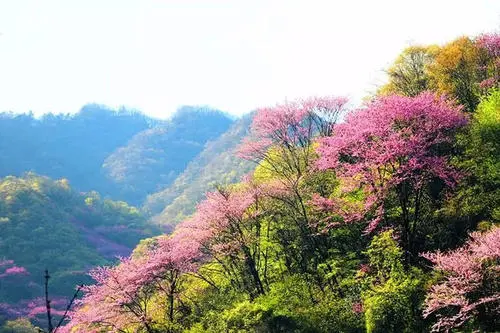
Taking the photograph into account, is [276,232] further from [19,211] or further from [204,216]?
[19,211]

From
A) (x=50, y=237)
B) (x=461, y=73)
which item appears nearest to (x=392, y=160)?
(x=461, y=73)

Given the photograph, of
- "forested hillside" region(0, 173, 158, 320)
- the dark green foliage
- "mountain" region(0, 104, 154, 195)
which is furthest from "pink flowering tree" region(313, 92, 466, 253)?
"mountain" region(0, 104, 154, 195)

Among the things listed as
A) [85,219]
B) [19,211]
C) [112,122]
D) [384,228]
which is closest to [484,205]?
[384,228]

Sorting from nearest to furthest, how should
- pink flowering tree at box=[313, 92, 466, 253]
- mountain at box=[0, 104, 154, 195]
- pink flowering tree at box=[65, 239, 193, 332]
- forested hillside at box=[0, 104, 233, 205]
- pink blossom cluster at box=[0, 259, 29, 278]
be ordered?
pink flowering tree at box=[313, 92, 466, 253] < pink flowering tree at box=[65, 239, 193, 332] < pink blossom cluster at box=[0, 259, 29, 278] < mountain at box=[0, 104, 154, 195] < forested hillside at box=[0, 104, 233, 205]

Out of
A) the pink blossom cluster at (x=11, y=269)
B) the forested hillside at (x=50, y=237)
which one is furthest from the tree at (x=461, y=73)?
the pink blossom cluster at (x=11, y=269)

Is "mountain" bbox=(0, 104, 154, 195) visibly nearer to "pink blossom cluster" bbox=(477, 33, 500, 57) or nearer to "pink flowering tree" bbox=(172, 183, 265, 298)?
"pink flowering tree" bbox=(172, 183, 265, 298)

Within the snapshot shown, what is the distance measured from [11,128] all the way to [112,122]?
159 feet

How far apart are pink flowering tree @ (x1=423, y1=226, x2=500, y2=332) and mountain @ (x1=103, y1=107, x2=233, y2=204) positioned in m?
137

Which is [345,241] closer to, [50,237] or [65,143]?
[50,237]

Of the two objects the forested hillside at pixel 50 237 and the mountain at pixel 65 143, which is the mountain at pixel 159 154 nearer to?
the mountain at pixel 65 143

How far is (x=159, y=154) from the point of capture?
6786 inches

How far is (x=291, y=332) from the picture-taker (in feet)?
63.8

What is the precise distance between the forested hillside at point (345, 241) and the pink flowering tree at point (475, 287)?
0.30ft

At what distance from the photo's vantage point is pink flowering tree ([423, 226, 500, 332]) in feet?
48.1
